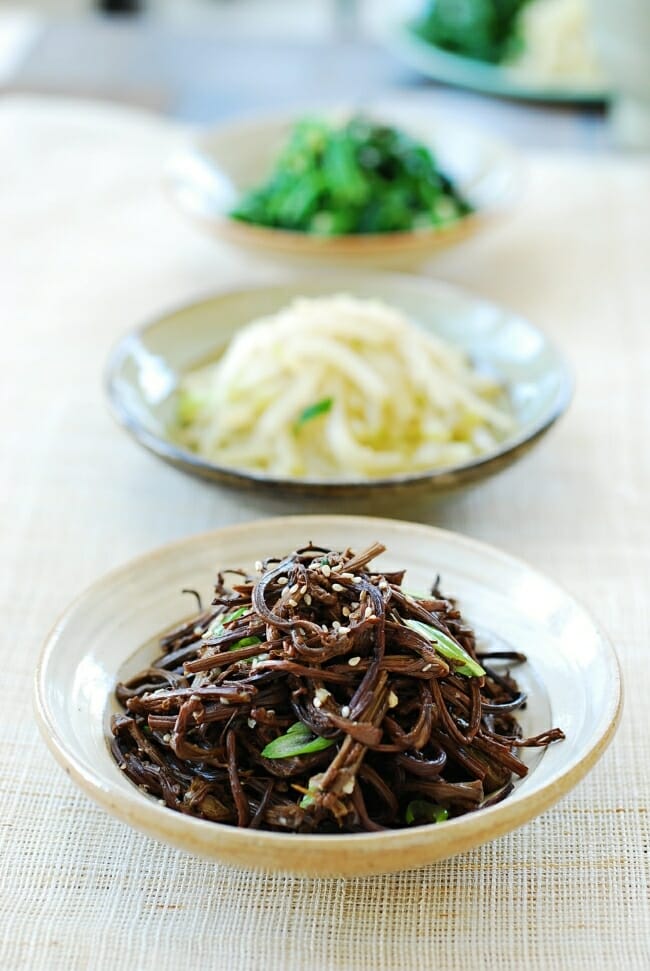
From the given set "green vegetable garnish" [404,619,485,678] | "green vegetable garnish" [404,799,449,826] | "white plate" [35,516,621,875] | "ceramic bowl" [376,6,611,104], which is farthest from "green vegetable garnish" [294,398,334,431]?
"ceramic bowl" [376,6,611,104]

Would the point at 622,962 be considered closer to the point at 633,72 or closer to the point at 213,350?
the point at 213,350

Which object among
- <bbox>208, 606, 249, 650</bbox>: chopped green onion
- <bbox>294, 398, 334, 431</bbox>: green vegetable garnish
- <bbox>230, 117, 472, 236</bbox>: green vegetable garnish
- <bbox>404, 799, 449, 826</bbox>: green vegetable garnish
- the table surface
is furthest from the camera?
the table surface

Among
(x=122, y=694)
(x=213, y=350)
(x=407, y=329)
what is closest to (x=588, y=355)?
(x=407, y=329)

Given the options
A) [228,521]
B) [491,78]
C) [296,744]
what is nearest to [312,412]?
[228,521]

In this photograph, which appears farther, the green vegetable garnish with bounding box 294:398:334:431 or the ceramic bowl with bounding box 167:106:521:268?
the ceramic bowl with bounding box 167:106:521:268

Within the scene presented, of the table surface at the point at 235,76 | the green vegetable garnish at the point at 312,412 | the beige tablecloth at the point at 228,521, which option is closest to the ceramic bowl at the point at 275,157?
the beige tablecloth at the point at 228,521

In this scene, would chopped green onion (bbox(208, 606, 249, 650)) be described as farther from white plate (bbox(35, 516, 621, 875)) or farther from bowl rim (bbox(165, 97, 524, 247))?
bowl rim (bbox(165, 97, 524, 247))

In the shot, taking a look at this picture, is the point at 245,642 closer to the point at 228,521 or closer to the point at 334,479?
the point at 334,479
